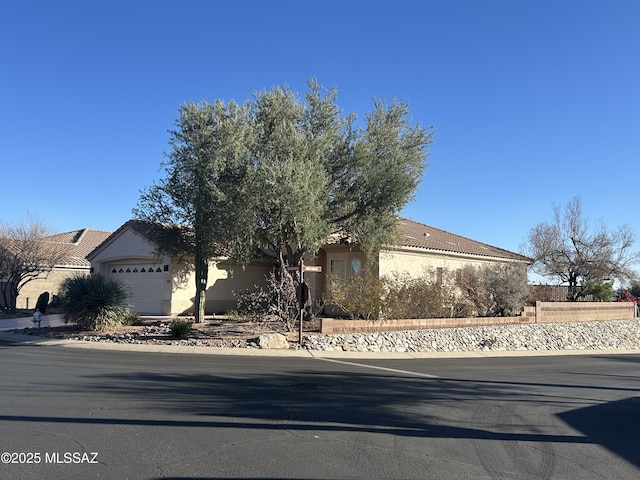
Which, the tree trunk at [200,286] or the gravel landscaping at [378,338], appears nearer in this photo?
the gravel landscaping at [378,338]

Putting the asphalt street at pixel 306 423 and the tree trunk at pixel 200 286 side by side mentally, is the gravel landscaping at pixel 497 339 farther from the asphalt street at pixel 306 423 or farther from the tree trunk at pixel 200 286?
the tree trunk at pixel 200 286

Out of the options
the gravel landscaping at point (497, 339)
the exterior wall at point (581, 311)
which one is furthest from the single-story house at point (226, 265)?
the gravel landscaping at point (497, 339)

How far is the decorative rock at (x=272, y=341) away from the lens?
17.6m

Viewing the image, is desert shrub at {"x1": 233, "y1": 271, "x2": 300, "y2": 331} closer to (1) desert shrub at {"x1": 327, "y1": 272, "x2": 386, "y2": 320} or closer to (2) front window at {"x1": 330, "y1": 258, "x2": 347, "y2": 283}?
(1) desert shrub at {"x1": 327, "y1": 272, "x2": 386, "y2": 320}

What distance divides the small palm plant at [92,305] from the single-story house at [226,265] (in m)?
3.37

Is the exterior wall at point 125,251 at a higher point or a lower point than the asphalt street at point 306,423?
higher

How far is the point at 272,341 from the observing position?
58.2 ft

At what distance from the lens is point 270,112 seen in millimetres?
20281

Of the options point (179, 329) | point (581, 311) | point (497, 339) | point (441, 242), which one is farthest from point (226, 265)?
point (581, 311)

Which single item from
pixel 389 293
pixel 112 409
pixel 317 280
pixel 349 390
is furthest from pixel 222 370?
pixel 317 280

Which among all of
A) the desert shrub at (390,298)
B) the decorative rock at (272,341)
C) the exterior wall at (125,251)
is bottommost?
the decorative rock at (272,341)

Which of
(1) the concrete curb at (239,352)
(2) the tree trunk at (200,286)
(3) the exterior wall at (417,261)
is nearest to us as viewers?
(1) the concrete curb at (239,352)

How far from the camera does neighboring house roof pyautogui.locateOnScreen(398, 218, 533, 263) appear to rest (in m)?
27.8

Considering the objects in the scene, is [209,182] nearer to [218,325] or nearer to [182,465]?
[218,325]
